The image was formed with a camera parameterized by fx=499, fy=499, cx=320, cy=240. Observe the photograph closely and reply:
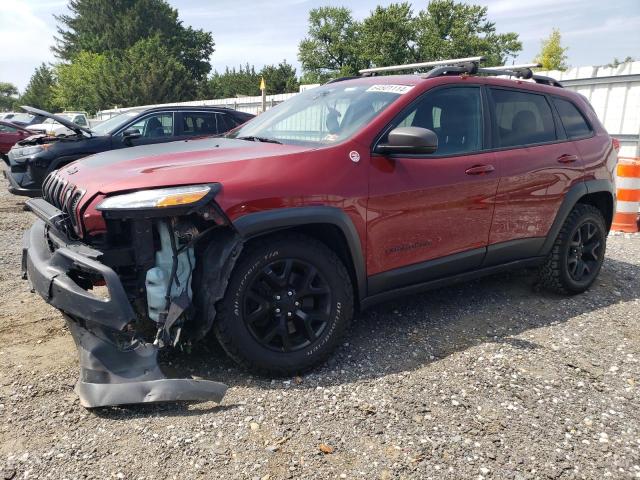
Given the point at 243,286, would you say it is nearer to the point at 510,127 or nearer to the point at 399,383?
the point at 399,383

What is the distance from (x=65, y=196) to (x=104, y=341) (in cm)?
84

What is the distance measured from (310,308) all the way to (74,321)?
128 cm

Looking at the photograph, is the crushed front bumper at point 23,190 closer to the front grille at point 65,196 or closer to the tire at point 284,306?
the front grille at point 65,196

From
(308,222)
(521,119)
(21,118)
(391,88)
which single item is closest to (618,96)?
(521,119)

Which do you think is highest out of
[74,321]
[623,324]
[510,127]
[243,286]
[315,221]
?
[510,127]

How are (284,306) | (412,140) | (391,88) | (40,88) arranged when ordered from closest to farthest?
(284,306)
(412,140)
(391,88)
(40,88)

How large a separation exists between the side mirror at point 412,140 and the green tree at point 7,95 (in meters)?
111

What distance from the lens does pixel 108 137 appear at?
7.86 meters

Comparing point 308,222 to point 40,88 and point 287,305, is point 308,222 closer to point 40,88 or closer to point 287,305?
point 287,305

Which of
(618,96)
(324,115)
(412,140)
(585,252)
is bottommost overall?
(585,252)

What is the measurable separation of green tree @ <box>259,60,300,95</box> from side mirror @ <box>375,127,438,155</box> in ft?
180

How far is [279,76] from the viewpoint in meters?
60.2

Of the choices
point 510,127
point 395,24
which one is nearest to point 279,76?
point 395,24

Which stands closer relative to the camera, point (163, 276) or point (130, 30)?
point (163, 276)
